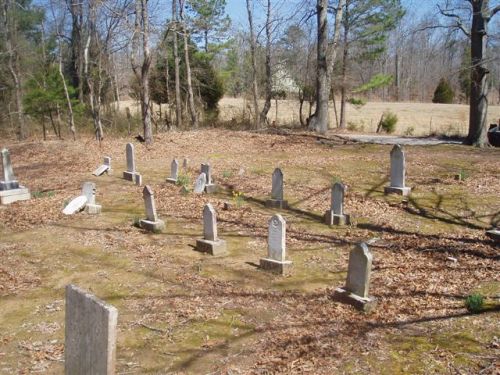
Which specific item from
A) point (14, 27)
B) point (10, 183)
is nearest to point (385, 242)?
point (10, 183)

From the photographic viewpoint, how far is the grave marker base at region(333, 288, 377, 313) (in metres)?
5.34

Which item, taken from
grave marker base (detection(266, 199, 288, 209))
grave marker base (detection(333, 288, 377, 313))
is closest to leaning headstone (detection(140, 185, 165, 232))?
grave marker base (detection(266, 199, 288, 209))

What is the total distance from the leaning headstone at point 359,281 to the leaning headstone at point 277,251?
1.18 metres

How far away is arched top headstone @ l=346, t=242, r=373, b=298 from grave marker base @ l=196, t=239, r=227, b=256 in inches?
98.2

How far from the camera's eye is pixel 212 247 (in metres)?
7.34

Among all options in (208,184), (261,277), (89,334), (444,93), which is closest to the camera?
(89,334)

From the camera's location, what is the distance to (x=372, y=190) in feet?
37.4

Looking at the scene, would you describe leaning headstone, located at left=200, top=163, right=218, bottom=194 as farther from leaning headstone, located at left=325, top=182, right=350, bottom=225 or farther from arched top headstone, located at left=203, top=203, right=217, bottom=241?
arched top headstone, located at left=203, top=203, right=217, bottom=241

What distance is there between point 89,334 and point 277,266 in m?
4.56

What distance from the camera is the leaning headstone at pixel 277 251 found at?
658 cm

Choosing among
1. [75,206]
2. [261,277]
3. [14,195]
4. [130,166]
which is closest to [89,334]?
[261,277]

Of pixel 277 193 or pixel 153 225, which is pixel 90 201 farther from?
pixel 277 193

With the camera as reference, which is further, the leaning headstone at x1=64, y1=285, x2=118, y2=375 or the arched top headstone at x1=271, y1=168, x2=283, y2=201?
the arched top headstone at x1=271, y1=168, x2=283, y2=201

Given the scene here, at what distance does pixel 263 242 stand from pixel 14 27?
92.1 feet
